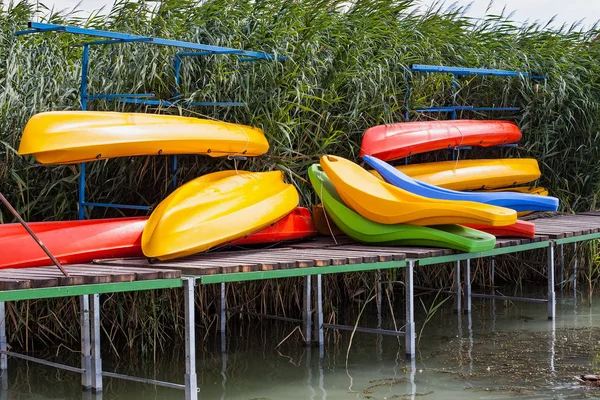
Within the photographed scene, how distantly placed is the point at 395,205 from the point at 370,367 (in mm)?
1107

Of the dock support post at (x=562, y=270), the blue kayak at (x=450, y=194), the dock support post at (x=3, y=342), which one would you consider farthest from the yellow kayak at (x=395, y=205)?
the dock support post at (x=562, y=270)

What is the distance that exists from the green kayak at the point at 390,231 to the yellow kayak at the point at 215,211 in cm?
30

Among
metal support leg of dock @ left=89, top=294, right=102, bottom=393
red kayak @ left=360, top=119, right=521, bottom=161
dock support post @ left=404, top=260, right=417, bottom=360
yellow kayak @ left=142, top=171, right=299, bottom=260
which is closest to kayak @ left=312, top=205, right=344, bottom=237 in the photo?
yellow kayak @ left=142, top=171, right=299, bottom=260

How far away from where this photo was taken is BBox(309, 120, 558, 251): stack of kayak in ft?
21.0

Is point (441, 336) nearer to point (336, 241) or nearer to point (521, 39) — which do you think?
point (336, 241)

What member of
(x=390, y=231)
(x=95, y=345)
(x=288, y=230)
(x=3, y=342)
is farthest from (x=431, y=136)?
(x=3, y=342)

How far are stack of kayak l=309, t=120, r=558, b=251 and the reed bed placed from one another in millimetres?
275

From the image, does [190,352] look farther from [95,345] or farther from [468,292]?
[468,292]

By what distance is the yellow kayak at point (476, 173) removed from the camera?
25.3ft

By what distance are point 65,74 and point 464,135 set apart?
3.27m

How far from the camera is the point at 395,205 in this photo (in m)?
6.43

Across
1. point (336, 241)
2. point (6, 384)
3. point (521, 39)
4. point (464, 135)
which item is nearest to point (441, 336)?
point (336, 241)

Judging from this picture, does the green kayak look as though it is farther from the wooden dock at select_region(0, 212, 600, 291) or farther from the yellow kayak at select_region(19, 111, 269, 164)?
the yellow kayak at select_region(19, 111, 269, 164)

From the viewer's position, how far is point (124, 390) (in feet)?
18.0
